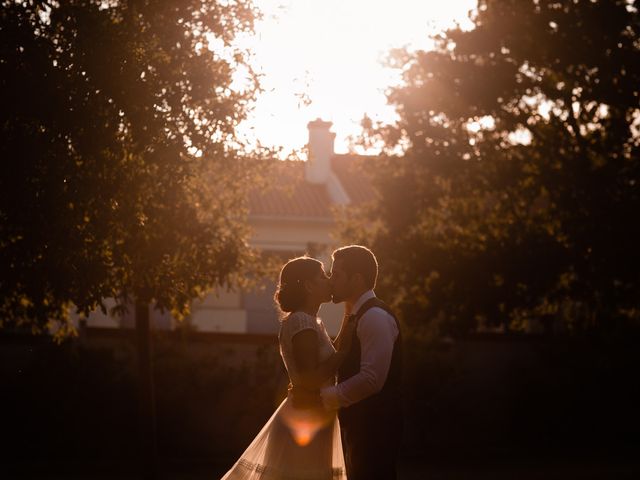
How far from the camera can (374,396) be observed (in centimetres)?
698

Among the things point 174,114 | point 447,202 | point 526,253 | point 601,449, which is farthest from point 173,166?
point 601,449

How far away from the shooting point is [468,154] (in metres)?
20.9

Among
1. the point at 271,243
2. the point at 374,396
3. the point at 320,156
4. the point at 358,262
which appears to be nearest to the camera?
the point at 374,396

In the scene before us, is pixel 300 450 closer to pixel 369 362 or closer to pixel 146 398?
pixel 369 362

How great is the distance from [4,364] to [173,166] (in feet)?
21.9

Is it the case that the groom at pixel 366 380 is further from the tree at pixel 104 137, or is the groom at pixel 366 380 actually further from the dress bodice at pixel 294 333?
the tree at pixel 104 137

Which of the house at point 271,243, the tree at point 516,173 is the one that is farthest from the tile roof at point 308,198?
the tree at point 516,173

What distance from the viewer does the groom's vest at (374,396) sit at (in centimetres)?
698

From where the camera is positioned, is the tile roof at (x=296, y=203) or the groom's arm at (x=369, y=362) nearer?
the groom's arm at (x=369, y=362)

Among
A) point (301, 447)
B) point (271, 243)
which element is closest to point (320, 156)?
point (271, 243)

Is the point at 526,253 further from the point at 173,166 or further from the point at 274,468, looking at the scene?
the point at 274,468

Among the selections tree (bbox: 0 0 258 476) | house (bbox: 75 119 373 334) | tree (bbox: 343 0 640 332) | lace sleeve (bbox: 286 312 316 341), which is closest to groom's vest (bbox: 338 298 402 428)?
lace sleeve (bbox: 286 312 316 341)

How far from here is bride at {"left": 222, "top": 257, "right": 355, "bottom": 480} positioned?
283 inches

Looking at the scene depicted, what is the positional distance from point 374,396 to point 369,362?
239 mm
